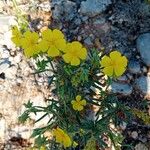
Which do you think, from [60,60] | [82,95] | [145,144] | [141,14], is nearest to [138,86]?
[145,144]

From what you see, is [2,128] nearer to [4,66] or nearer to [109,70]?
[4,66]

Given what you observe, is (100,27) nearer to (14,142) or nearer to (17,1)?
(17,1)

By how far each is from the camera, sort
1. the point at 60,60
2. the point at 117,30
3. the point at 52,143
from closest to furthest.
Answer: the point at 60,60
the point at 52,143
the point at 117,30

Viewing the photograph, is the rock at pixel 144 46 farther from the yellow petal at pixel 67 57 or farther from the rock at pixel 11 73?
the yellow petal at pixel 67 57

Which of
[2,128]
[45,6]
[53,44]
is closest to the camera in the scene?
[53,44]

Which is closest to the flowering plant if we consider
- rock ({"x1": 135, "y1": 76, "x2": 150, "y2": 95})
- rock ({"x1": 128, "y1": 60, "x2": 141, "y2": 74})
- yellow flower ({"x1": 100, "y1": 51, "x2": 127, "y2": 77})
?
yellow flower ({"x1": 100, "y1": 51, "x2": 127, "y2": 77})

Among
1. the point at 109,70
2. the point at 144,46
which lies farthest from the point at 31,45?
the point at 144,46
